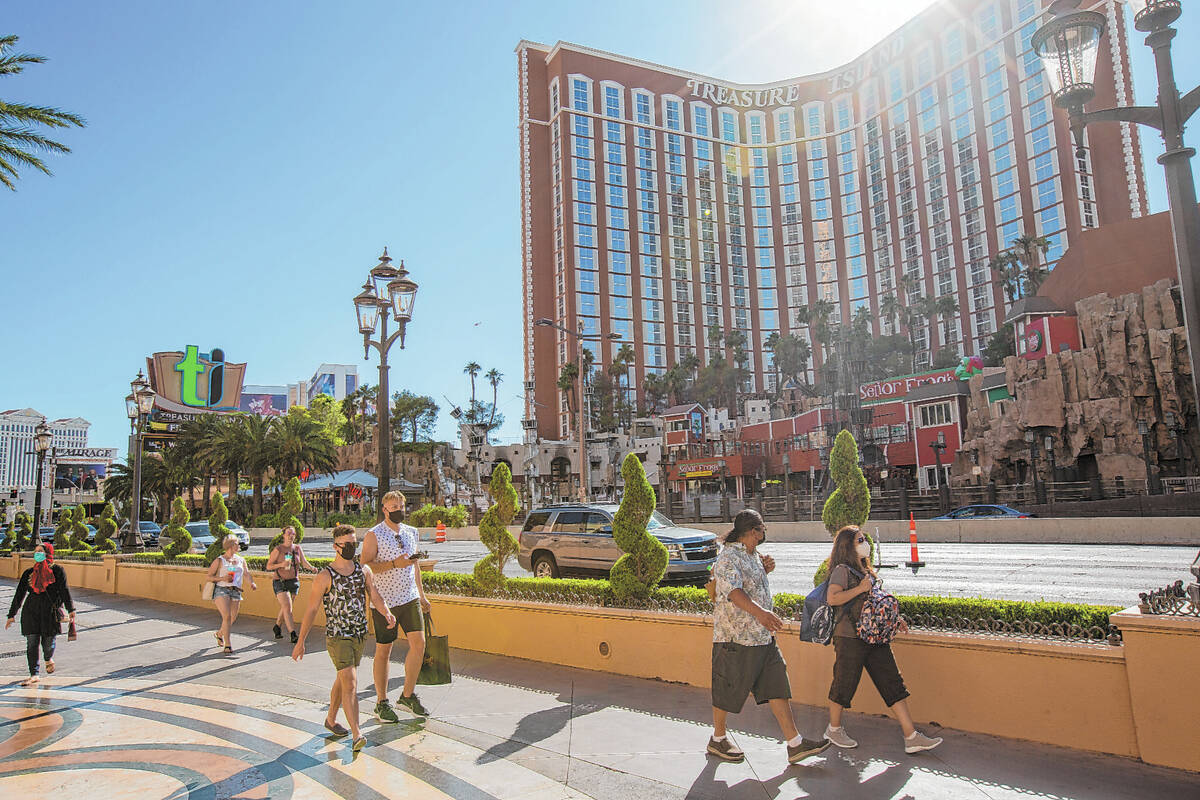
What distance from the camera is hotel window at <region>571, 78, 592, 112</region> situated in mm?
95938

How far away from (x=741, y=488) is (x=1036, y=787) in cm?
5908

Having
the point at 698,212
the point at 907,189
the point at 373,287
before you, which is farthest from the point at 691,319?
the point at 373,287

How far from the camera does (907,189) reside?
325ft

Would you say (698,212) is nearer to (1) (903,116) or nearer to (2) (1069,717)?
(1) (903,116)

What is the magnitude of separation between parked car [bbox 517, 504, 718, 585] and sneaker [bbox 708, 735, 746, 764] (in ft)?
22.8

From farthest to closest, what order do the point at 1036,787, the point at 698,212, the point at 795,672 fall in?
the point at 698,212
the point at 795,672
the point at 1036,787

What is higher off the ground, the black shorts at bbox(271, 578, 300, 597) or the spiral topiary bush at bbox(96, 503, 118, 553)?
the spiral topiary bush at bbox(96, 503, 118, 553)

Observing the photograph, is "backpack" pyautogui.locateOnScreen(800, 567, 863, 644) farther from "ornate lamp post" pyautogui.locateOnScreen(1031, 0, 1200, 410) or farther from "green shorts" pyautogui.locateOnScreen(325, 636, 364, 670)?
"green shorts" pyautogui.locateOnScreen(325, 636, 364, 670)

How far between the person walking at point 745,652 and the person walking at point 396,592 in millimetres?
2716

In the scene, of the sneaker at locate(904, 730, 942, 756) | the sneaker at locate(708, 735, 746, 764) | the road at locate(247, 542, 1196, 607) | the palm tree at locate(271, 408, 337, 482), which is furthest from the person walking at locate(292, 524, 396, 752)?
the palm tree at locate(271, 408, 337, 482)

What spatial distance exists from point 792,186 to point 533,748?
115m

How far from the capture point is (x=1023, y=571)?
50.8 ft

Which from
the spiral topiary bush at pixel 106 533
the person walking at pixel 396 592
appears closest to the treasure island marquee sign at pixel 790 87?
the spiral topiary bush at pixel 106 533

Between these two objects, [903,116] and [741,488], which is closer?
[741,488]
